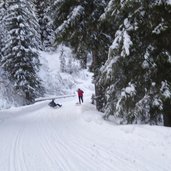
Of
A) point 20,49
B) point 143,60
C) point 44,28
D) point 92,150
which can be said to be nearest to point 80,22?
point 143,60

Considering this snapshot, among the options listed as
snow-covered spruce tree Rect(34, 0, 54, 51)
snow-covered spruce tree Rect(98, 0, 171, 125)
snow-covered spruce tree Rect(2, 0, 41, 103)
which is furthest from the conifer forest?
snow-covered spruce tree Rect(34, 0, 54, 51)

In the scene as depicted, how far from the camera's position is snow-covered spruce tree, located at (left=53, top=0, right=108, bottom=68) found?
15.3 m

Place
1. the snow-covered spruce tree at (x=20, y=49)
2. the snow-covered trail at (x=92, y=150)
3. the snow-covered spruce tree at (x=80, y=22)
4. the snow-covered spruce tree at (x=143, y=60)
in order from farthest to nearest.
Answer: the snow-covered spruce tree at (x=20, y=49) < the snow-covered spruce tree at (x=80, y=22) < the snow-covered spruce tree at (x=143, y=60) < the snow-covered trail at (x=92, y=150)

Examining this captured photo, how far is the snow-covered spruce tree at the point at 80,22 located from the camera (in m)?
15.3

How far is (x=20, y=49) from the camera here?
28.8m

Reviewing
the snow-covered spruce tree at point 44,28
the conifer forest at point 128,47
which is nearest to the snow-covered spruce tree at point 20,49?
the conifer forest at point 128,47

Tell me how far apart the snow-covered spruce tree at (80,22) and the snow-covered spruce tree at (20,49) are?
1368 cm

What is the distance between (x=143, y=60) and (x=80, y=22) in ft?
20.3

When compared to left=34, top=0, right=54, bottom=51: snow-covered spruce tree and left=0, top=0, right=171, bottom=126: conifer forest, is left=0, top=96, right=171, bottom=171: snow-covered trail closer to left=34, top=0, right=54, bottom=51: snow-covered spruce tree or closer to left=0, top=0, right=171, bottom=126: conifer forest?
left=0, top=0, right=171, bottom=126: conifer forest


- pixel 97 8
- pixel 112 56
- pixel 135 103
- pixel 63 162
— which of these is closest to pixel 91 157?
pixel 63 162

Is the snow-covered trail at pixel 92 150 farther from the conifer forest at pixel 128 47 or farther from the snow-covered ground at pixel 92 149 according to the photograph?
the conifer forest at pixel 128 47

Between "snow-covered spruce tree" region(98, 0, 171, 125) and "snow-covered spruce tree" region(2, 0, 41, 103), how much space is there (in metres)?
19.0

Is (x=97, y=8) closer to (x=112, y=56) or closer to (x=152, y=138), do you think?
(x=112, y=56)

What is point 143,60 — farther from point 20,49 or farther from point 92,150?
point 20,49
